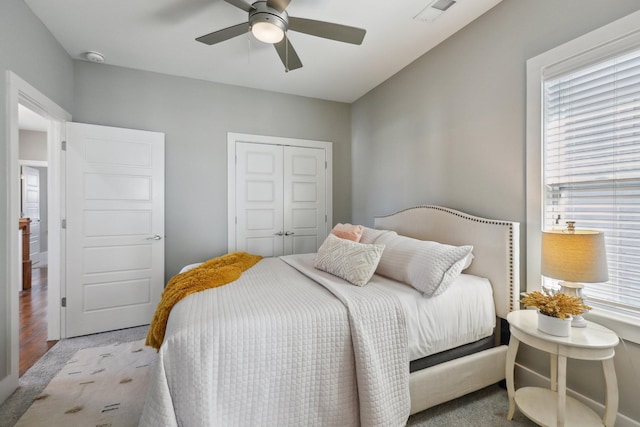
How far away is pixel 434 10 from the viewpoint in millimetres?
2158

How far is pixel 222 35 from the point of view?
2008 millimetres

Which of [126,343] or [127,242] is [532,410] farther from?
[127,242]

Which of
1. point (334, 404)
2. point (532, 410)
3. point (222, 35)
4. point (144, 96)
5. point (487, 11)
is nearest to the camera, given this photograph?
point (334, 404)

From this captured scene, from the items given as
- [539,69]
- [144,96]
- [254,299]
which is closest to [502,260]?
[539,69]

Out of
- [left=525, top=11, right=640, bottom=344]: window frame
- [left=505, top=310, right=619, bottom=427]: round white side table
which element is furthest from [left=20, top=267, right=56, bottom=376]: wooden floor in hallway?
[left=525, top=11, right=640, bottom=344]: window frame

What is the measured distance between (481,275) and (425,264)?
22.7 inches

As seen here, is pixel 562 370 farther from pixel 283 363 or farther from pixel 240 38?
pixel 240 38

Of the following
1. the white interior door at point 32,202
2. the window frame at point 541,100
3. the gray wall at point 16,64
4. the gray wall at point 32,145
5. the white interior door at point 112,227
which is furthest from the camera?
the white interior door at point 32,202

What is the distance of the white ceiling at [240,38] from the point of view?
2148 mm

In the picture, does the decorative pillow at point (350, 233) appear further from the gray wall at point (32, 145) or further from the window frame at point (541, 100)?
the gray wall at point (32, 145)

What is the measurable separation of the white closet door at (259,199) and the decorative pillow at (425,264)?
190 cm

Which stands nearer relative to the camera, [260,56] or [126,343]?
[126,343]

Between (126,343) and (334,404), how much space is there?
223 centimetres

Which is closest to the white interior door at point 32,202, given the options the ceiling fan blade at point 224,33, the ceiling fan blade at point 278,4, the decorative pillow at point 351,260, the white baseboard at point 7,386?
the white baseboard at point 7,386
